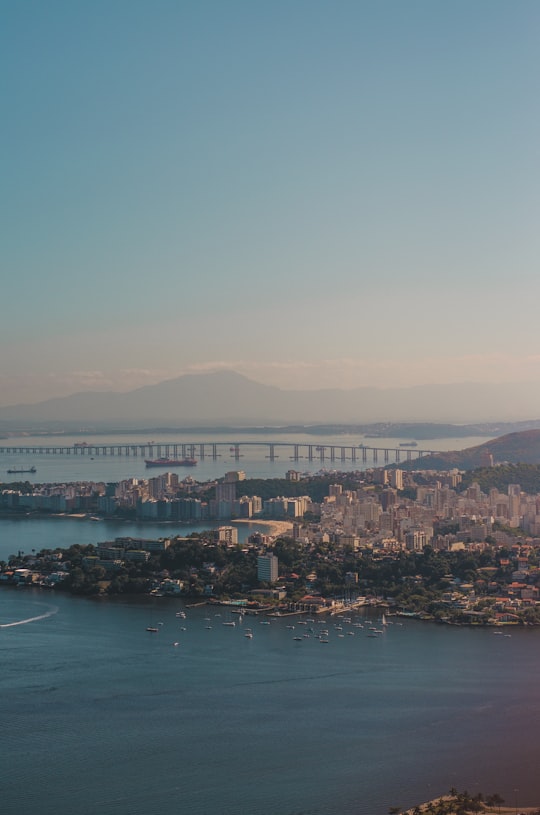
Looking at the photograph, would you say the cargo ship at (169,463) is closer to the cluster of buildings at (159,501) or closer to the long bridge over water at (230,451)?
the long bridge over water at (230,451)

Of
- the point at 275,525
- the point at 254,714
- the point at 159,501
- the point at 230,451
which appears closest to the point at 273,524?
the point at 275,525

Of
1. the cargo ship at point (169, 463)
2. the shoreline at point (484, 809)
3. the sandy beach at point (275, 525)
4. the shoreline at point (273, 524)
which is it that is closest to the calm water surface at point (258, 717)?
the shoreline at point (484, 809)

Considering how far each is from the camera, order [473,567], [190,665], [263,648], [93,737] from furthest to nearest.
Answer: [473,567] < [263,648] < [190,665] < [93,737]

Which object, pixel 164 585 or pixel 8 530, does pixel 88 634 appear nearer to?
pixel 164 585

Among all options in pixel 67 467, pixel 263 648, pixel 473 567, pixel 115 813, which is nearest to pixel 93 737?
pixel 115 813

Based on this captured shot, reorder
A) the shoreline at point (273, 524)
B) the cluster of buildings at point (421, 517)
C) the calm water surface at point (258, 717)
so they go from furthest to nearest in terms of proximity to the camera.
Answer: the shoreline at point (273, 524) < the cluster of buildings at point (421, 517) < the calm water surface at point (258, 717)

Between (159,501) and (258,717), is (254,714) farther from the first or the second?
(159,501)
